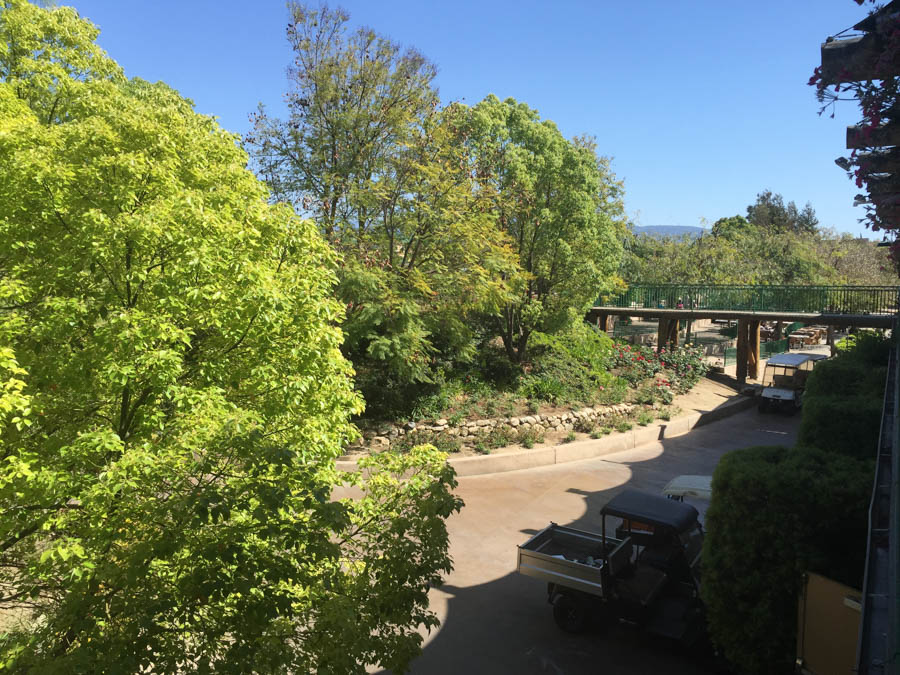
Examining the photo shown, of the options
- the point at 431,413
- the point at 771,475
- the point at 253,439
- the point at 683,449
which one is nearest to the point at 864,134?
the point at 771,475

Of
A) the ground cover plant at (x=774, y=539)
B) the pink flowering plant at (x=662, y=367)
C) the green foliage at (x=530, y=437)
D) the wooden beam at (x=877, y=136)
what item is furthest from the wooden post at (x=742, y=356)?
the wooden beam at (x=877, y=136)

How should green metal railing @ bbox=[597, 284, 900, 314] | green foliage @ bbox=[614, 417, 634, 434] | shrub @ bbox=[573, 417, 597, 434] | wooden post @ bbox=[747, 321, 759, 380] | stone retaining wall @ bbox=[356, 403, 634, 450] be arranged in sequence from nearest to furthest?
stone retaining wall @ bbox=[356, 403, 634, 450]
shrub @ bbox=[573, 417, 597, 434]
green foliage @ bbox=[614, 417, 634, 434]
green metal railing @ bbox=[597, 284, 900, 314]
wooden post @ bbox=[747, 321, 759, 380]

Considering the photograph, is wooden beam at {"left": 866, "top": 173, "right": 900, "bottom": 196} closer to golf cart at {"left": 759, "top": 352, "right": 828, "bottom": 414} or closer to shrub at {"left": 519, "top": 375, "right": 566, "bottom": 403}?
shrub at {"left": 519, "top": 375, "right": 566, "bottom": 403}

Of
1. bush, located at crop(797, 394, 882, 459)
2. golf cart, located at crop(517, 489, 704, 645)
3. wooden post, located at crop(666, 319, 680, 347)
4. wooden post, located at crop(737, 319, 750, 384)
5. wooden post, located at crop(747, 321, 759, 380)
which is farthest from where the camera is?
wooden post, located at crop(666, 319, 680, 347)

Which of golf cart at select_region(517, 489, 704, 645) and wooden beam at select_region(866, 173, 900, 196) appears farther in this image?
golf cart at select_region(517, 489, 704, 645)

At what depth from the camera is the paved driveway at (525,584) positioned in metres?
7.55

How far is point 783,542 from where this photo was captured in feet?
19.2

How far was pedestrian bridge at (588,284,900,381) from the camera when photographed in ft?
76.5

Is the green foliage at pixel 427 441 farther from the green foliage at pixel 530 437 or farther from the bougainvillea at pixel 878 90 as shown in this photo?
the bougainvillea at pixel 878 90

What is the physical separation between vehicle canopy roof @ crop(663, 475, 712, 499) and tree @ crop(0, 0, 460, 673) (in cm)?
673

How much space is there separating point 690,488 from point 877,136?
308 inches

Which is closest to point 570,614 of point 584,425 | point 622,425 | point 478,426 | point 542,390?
point 478,426

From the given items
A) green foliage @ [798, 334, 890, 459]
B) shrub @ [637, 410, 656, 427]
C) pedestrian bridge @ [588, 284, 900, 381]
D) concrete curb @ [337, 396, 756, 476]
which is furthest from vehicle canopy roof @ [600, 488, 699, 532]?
pedestrian bridge @ [588, 284, 900, 381]

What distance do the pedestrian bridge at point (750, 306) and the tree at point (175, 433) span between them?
18.2 meters
